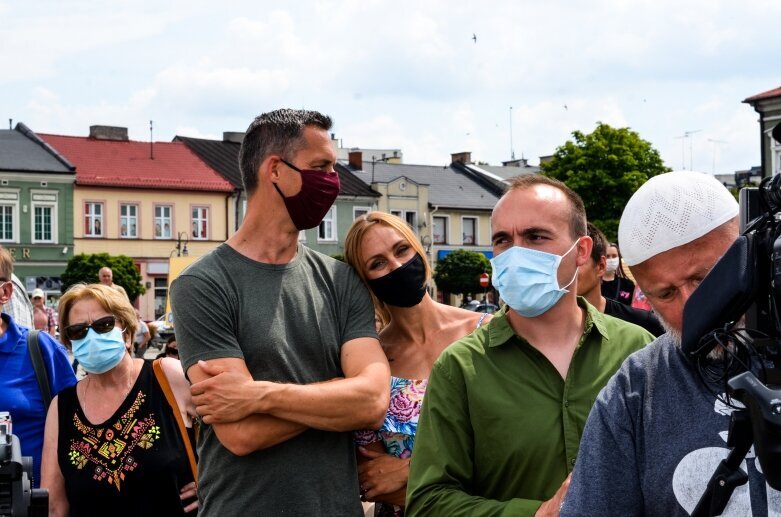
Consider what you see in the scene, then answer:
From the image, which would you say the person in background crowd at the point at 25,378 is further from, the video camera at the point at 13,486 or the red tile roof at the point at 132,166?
the red tile roof at the point at 132,166

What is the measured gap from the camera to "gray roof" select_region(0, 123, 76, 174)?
53.3 m

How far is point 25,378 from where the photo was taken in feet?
16.7

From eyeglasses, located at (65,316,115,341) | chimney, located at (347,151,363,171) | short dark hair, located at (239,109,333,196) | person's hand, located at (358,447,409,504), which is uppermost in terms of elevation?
chimney, located at (347,151,363,171)

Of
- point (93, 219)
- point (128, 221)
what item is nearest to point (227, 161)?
point (128, 221)

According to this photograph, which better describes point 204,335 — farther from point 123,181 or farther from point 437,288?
point 437,288

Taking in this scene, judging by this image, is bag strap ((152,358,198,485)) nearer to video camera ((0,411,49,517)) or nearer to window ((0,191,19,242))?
video camera ((0,411,49,517))

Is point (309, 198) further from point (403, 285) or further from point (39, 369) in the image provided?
point (39, 369)

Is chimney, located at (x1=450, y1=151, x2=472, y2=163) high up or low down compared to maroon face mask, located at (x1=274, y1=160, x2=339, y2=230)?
up

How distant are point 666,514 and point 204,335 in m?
1.80

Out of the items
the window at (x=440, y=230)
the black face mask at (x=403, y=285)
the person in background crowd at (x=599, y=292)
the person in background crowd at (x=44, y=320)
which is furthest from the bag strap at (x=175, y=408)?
the window at (x=440, y=230)

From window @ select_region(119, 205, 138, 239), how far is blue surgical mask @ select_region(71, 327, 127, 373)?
2057 inches

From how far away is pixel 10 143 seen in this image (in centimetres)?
5512

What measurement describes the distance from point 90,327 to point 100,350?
0.58 ft

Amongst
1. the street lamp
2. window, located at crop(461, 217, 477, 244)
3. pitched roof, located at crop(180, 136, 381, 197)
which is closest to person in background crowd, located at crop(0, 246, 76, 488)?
the street lamp
